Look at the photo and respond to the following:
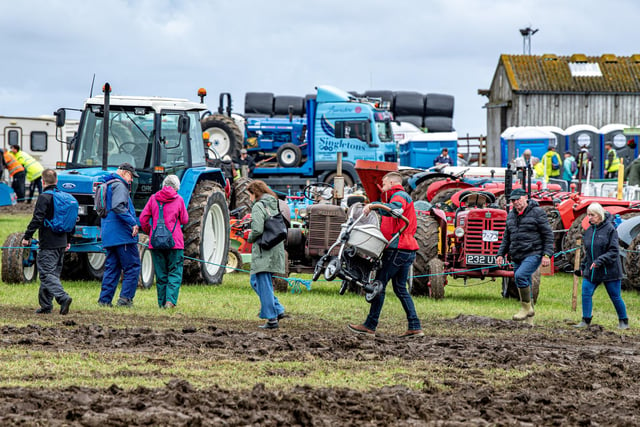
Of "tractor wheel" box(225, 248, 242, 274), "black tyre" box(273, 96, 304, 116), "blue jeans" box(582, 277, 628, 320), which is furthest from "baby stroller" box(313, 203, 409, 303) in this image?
"black tyre" box(273, 96, 304, 116)

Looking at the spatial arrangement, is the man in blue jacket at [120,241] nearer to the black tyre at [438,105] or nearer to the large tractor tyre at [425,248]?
the large tractor tyre at [425,248]

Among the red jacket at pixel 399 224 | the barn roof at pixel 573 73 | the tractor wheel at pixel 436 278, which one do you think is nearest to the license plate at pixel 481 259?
the tractor wheel at pixel 436 278

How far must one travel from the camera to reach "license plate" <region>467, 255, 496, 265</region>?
49.9 feet

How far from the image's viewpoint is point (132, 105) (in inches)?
616

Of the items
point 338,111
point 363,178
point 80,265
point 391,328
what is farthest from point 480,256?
point 338,111

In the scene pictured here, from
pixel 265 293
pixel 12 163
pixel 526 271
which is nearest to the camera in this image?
pixel 265 293

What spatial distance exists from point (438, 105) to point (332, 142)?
18.9 meters

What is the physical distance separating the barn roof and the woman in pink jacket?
1596 inches

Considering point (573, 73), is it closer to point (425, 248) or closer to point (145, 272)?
point (425, 248)

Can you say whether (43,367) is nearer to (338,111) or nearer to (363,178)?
(363,178)

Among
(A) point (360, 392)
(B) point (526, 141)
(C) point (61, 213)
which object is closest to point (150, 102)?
(C) point (61, 213)

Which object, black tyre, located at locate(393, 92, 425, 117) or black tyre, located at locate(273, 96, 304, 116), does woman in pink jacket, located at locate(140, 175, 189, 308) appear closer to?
black tyre, located at locate(273, 96, 304, 116)

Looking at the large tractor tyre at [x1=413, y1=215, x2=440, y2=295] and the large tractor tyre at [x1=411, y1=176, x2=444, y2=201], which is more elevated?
the large tractor tyre at [x1=411, y1=176, x2=444, y2=201]

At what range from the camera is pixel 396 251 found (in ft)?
36.4
